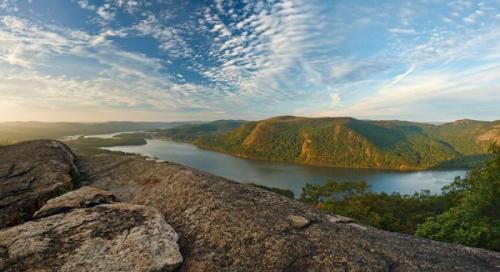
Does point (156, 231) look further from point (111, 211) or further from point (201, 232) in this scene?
point (111, 211)

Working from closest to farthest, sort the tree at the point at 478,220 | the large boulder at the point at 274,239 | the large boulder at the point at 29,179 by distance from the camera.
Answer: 1. the large boulder at the point at 274,239
2. the large boulder at the point at 29,179
3. the tree at the point at 478,220

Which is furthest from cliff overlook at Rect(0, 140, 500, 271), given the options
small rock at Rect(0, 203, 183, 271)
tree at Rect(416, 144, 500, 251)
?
tree at Rect(416, 144, 500, 251)

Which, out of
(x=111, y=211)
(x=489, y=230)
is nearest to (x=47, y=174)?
(x=111, y=211)

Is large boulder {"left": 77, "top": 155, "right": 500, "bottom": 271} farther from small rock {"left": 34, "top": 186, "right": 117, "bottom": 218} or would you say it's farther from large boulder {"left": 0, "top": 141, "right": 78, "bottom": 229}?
Answer: large boulder {"left": 0, "top": 141, "right": 78, "bottom": 229}

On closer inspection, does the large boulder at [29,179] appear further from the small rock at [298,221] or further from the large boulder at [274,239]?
the small rock at [298,221]

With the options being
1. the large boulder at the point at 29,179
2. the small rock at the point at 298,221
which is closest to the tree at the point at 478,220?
the small rock at the point at 298,221

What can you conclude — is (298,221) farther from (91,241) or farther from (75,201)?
(75,201)
